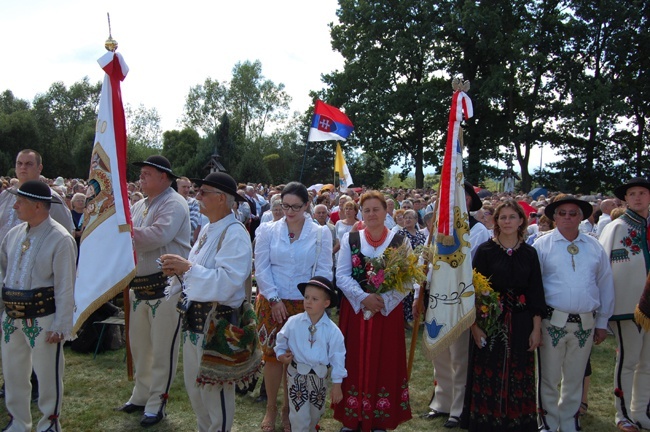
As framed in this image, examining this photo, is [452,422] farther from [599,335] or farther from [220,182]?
[220,182]

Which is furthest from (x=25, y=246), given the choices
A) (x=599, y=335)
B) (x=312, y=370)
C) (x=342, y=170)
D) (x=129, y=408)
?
(x=342, y=170)

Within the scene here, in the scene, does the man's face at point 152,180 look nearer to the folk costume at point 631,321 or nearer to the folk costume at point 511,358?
the folk costume at point 511,358

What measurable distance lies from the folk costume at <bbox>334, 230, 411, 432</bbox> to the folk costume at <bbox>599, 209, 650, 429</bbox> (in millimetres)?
2200

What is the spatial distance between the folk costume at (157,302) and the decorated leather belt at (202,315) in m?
1.03

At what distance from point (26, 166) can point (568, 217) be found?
5480 mm

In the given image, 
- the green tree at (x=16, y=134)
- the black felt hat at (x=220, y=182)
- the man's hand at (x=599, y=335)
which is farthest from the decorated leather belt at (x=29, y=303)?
the green tree at (x=16, y=134)

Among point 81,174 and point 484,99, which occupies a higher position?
point 484,99

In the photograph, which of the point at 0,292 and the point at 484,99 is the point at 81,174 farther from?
the point at 0,292

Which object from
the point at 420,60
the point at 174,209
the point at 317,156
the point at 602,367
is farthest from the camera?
the point at 317,156

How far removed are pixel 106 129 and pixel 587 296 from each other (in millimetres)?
4437

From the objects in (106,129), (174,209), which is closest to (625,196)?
(174,209)

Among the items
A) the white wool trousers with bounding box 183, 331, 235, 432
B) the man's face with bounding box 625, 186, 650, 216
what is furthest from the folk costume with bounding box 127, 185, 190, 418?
the man's face with bounding box 625, 186, 650, 216

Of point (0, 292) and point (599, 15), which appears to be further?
point (599, 15)

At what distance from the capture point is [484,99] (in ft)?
107
